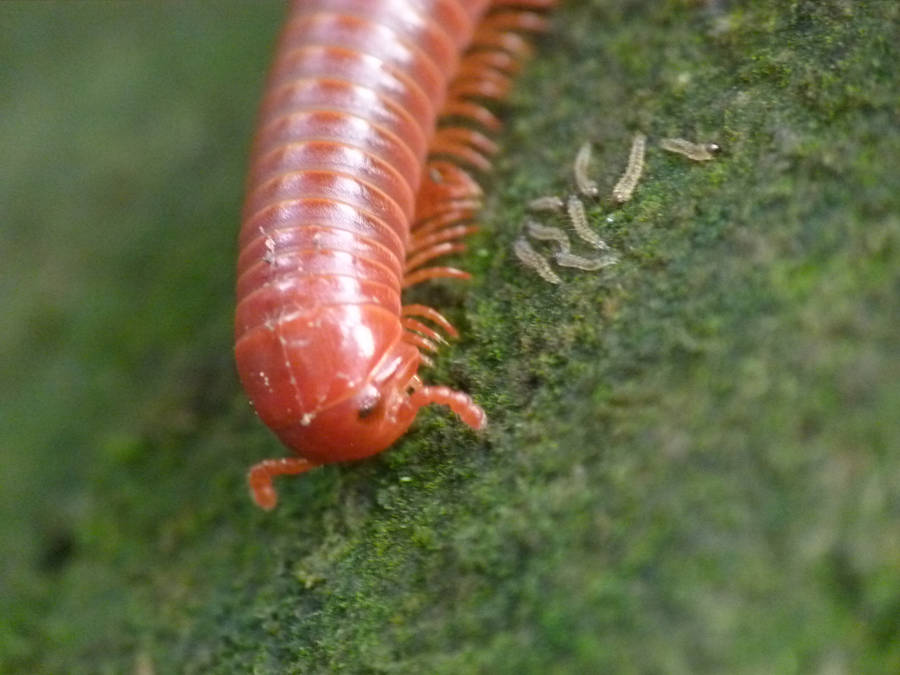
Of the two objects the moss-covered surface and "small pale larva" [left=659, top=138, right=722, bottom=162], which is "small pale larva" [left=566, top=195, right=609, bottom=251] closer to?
the moss-covered surface

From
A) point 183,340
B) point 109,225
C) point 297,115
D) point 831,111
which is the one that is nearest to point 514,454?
point 831,111

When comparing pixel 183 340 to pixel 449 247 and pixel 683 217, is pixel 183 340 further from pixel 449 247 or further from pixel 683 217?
pixel 683 217

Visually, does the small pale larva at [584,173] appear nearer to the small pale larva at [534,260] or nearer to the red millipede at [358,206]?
the small pale larva at [534,260]

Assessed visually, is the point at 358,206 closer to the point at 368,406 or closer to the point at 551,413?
the point at 368,406

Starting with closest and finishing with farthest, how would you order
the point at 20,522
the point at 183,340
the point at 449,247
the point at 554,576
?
the point at 554,576, the point at 449,247, the point at 20,522, the point at 183,340

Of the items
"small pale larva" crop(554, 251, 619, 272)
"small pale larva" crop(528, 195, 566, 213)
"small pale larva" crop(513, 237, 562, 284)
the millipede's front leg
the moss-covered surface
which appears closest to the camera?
the moss-covered surface

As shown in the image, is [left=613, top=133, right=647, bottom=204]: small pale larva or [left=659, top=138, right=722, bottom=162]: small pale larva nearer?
[left=659, top=138, right=722, bottom=162]: small pale larva

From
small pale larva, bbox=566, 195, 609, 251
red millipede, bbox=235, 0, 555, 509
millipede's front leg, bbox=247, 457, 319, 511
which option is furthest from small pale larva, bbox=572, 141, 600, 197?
millipede's front leg, bbox=247, 457, 319, 511
